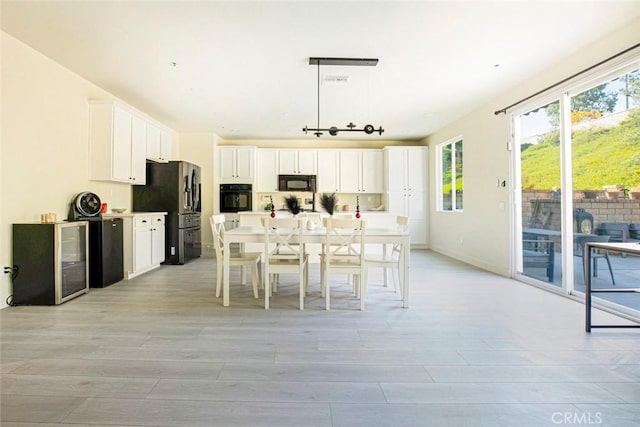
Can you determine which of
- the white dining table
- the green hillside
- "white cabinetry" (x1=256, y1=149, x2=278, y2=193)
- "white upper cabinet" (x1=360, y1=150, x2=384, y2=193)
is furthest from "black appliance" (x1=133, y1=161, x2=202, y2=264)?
the green hillside

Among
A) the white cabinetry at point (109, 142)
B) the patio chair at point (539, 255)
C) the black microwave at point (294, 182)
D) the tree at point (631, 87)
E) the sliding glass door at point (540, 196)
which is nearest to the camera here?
the tree at point (631, 87)

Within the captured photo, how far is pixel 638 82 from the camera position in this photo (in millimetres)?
2787

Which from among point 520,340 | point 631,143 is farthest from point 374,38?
point 520,340

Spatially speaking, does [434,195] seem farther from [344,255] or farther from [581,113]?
[344,255]

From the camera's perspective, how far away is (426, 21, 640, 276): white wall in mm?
3881

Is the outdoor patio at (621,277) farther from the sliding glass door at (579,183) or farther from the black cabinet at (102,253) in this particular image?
the black cabinet at (102,253)

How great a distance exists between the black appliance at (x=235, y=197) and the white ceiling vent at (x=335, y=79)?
3802 millimetres

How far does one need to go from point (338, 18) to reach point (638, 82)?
8.78ft

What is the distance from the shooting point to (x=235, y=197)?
7.14 m

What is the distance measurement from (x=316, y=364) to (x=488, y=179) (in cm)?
423

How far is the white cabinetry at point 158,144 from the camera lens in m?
5.52

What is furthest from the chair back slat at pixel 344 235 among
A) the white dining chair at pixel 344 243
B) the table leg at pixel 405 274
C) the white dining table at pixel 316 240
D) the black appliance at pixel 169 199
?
the black appliance at pixel 169 199

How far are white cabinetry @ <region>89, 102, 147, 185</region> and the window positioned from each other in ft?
18.5

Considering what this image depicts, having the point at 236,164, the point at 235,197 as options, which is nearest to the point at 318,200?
the point at 235,197
